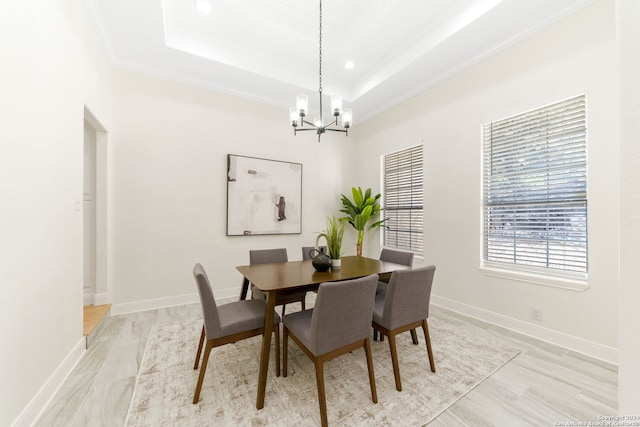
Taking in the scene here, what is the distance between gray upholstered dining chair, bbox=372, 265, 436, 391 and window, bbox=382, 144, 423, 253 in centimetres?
204

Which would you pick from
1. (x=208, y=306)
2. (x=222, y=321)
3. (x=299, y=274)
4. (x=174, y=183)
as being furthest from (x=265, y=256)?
(x=174, y=183)

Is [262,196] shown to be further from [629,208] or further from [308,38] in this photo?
[629,208]

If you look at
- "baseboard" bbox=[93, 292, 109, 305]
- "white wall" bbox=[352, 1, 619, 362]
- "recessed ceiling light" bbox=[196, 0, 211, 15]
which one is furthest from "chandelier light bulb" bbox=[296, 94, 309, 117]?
"baseboard" bbox=[93, 292, 109, 305]

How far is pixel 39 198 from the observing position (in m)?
1.62

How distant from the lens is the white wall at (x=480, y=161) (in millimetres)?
2168

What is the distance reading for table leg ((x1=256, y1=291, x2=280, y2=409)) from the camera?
162 cm

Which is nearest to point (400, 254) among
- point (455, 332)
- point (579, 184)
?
point (455, 332)

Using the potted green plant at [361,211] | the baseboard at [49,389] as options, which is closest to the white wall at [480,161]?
the potted green plant at [361,211]

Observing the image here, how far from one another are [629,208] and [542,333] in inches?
100

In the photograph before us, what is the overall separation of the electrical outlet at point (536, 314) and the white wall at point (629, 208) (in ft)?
7.58

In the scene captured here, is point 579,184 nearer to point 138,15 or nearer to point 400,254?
point 400,254

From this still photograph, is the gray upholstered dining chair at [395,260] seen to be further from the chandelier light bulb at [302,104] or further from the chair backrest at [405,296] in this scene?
the chandelier light bulb at [302,104]

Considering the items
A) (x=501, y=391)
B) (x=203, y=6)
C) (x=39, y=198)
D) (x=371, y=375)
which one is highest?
(x=203, y=6)

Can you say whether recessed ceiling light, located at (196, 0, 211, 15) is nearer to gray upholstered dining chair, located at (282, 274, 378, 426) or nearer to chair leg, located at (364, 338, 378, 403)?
gray upholstered dining chair, located at (282, 274, 378, 426)
